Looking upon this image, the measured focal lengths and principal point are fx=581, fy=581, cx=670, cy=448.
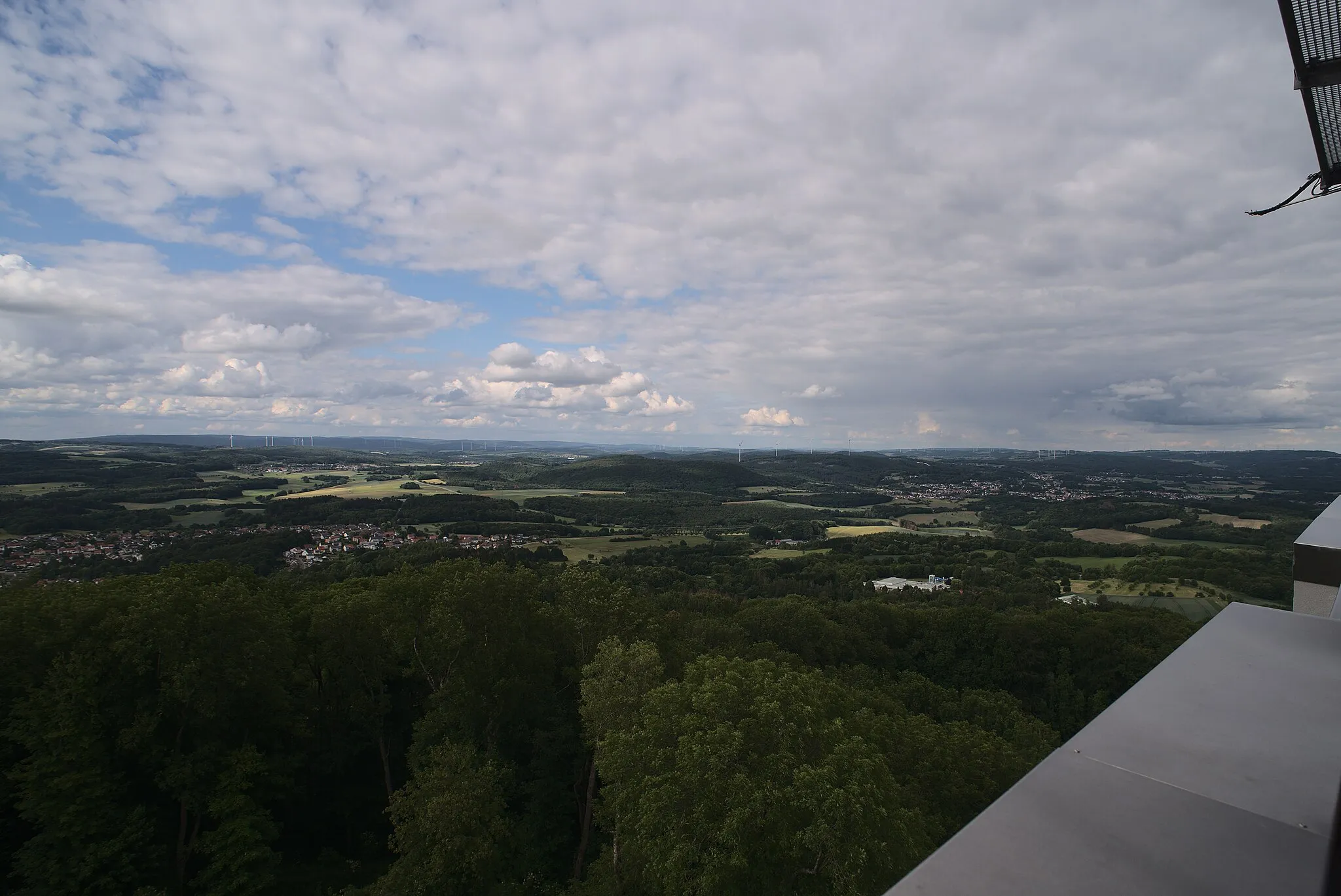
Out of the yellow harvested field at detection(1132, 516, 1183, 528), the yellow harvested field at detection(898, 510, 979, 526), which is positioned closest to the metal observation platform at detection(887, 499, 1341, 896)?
the yellow harvested field at detection(1132, 516, 1183, 528)

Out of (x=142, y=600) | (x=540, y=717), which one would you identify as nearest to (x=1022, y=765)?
(x=540, y=717)

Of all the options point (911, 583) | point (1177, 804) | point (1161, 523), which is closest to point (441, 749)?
point (1177, 804)

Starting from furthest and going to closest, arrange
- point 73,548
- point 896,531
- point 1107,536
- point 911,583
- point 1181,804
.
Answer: point 896,531 < point 1107,536 < point 911,583 < point 73,548 < point 1181,804

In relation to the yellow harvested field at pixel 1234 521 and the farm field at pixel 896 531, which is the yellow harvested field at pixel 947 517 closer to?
the farm field at pixel 896 531

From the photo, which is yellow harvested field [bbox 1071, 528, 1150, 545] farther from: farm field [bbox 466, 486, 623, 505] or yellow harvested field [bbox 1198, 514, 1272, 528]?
farm field [bbox 466, 486, 623, 505]

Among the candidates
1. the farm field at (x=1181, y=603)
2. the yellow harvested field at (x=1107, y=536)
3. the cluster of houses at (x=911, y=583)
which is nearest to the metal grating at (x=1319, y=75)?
the farm field at (x=1181, y=603)

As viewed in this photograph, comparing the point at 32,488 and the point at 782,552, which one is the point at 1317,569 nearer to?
the point at 782,552
